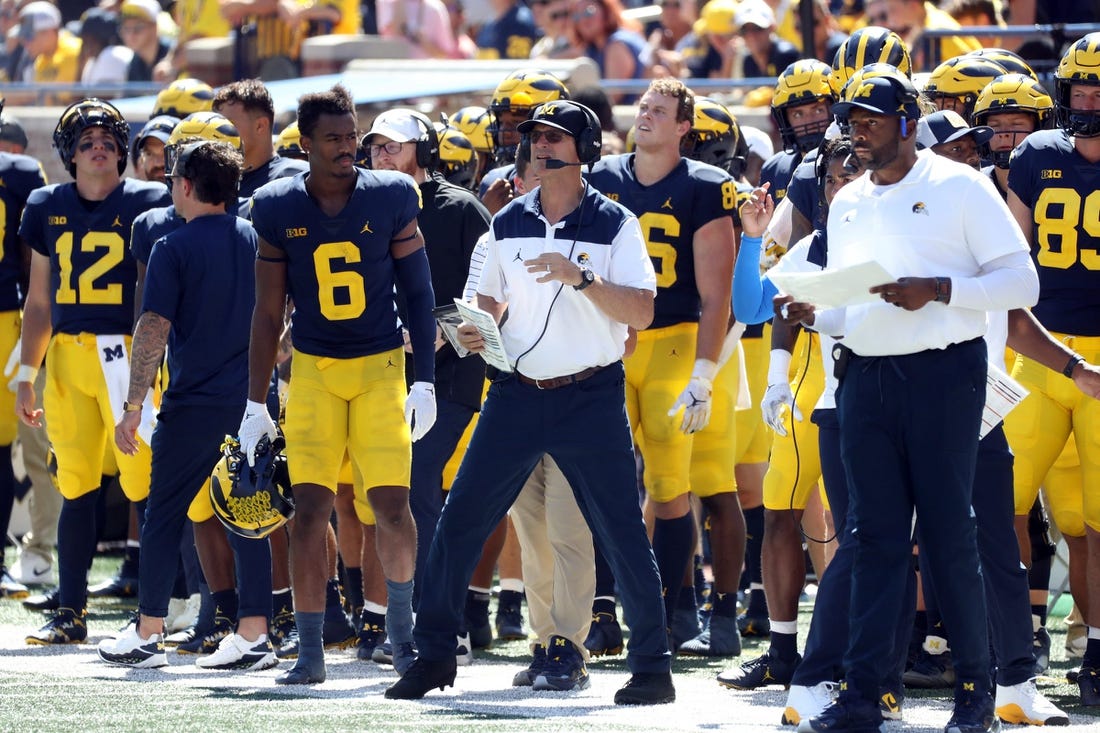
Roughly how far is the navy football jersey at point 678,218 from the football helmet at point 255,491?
67.8 inches

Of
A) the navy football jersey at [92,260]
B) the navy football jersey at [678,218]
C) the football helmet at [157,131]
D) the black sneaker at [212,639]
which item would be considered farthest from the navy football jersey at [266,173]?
the black sneaker at [212,639]

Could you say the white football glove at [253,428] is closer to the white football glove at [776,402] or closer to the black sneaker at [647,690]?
the black sneaker at [647,690]

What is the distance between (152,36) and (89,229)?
8.14 meters

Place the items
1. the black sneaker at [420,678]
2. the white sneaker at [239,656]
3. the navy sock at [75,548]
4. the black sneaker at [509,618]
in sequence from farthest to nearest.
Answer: the black sneaker at [509,618] → the navy sock at [75,548] → the white sneaker at [239,656] → the black sneaker at [420,678]

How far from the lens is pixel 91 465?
29.2 feet

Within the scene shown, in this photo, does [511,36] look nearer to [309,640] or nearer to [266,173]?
[266,173]

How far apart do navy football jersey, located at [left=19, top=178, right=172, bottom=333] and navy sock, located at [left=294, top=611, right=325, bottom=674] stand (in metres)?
2.16

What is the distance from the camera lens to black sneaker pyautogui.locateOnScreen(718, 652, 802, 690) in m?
7.52

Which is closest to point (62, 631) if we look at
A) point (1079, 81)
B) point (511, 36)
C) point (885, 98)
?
point (885, 98)

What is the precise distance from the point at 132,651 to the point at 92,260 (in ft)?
6.34

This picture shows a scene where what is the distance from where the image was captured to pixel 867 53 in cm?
885

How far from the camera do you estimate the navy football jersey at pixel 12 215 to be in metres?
10.0

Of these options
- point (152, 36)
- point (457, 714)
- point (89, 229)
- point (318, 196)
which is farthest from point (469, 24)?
point (457, 714)

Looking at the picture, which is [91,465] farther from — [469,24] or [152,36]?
[469,24]
